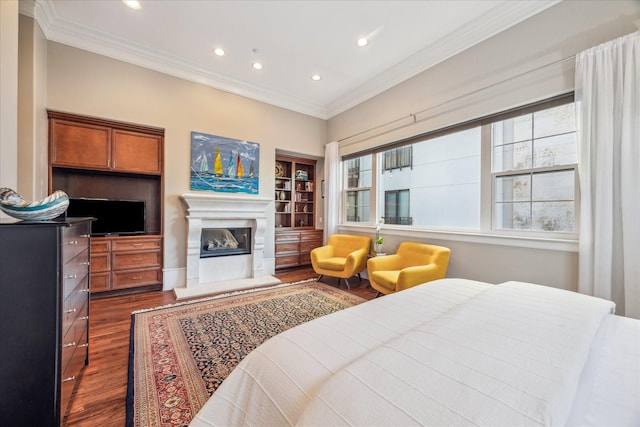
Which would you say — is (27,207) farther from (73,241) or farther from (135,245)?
(135,245)

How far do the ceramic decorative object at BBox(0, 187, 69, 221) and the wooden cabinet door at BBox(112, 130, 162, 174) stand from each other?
8.81ft

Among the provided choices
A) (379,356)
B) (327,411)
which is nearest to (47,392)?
(327,411)

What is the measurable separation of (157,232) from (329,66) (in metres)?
3.66

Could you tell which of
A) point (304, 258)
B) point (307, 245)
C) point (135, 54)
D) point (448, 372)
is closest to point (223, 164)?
point (135, 54)

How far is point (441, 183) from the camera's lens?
3674mm

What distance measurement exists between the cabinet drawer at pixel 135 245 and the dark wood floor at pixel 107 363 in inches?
25.2

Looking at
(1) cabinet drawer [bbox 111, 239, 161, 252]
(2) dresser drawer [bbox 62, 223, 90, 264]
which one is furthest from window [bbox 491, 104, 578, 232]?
(1) cabinet drawer [bbox 111, 239, 161, 252]

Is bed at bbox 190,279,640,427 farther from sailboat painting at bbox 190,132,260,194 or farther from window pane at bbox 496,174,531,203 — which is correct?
sailboat painting at bbox 190,132,260,194

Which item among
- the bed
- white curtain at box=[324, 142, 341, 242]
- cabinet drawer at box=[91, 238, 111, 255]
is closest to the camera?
the bed

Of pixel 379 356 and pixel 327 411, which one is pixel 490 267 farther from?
pixel 327 411

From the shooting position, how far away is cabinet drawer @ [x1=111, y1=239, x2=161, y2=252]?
3.37 meters

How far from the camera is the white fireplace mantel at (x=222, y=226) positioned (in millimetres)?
3807

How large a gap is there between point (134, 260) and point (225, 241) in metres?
1.31

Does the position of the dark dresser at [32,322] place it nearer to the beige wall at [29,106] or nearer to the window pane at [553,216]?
the beige wall at [29,106]
